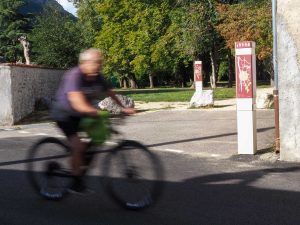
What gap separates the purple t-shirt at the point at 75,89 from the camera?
5.82m

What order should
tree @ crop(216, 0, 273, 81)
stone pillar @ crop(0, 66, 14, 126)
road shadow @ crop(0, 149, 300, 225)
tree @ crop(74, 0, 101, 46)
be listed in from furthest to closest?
tree @ crop(74, 0, 101, 46) → tree @ crop(216, 0, 273, 81) → stone pillar @ crop(0, 66, 14, 126) → road shadow @ crop(0, 149, 300, 225)

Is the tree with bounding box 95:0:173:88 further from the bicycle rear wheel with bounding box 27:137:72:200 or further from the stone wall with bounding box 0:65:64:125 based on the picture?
the bicycle rear wheel with bounding box 27:137:72:200

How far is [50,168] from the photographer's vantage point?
254 inches

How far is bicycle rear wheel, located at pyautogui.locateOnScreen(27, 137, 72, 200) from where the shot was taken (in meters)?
6.30

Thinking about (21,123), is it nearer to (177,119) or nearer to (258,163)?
(177,119)

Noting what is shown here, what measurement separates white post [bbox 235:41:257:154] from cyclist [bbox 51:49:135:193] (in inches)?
163

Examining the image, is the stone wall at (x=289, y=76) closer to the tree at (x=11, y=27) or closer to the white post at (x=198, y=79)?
the white post at (x=198, y=79)

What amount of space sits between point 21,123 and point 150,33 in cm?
4037

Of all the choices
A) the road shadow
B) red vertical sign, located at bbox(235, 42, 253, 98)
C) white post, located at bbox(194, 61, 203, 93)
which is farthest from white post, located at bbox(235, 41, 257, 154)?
white post, located at bbox(194, 61, 203, 93)

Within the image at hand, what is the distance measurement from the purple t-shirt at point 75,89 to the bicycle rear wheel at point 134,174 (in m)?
0.63

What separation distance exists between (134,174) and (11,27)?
58912mm

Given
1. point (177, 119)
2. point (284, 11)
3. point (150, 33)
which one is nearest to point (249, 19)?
point (150, 33)

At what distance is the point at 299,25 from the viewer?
29.3 ft

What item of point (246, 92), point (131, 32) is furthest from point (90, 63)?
point (131, 32)
